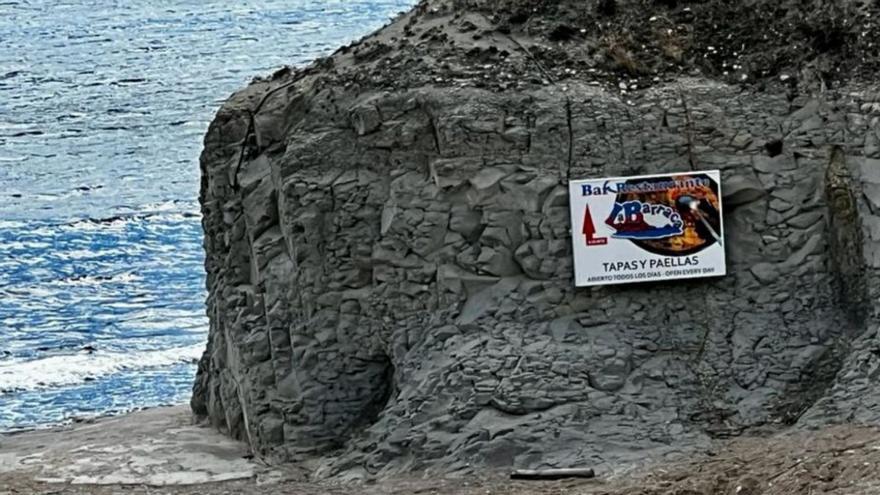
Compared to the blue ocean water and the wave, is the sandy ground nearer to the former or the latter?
the wave

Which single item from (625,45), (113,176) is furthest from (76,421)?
(625,45)

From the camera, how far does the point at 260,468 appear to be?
640 inches

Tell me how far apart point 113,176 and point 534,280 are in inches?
559

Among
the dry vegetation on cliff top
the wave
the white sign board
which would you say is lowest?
the wave

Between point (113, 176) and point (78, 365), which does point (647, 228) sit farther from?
point (113, 176)

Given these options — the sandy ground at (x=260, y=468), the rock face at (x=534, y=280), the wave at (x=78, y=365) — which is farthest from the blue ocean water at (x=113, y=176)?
the rock face at (x=534, y=280)

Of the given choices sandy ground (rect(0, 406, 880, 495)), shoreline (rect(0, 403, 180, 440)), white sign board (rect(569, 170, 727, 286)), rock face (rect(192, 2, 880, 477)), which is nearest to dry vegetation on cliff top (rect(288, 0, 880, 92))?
rock face (rect(192, 2, 880, 477))

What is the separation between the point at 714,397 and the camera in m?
14.5

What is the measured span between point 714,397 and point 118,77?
1767 centimetres

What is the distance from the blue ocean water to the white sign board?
8.85 metres

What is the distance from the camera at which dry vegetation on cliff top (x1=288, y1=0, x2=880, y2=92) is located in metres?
15.2

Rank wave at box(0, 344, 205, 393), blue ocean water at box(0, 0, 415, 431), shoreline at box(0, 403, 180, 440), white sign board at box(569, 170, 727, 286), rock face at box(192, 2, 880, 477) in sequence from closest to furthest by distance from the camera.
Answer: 1. rock face at box(192, 2, 880, 477)
2. white sign board at box(569, 170, 727, 286)
3. shoreline at box(0, 403, 180, 440)
4. wave at box(0, 344, 205, 393)
5. blue ocean water at box(0, 0, 415, 431)

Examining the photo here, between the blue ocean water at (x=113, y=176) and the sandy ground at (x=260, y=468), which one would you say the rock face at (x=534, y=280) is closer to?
the sandy ground at (x=260, y=468)

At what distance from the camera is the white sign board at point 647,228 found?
1480 centimetres
